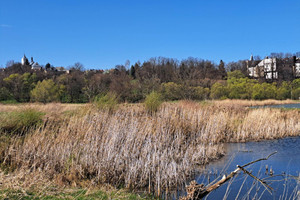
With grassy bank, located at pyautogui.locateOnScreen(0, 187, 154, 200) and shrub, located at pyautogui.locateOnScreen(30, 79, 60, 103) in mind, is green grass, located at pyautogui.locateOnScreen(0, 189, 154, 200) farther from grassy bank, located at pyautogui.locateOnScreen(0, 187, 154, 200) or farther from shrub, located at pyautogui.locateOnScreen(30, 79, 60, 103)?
shrub, located at pyautogui.locateOnScreen(30, 79, 60, 103)

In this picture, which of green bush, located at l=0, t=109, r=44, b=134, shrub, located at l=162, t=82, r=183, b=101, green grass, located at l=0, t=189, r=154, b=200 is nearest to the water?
green grass, located at l=0, t=189, r=154, b=200

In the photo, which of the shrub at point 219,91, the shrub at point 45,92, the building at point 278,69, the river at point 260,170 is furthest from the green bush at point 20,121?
the building at point 278,69

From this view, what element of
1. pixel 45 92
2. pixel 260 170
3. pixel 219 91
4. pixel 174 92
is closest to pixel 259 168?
pixel 260 170

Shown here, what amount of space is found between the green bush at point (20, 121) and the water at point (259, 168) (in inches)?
220

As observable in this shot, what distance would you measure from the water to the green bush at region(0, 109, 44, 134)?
5595 mm

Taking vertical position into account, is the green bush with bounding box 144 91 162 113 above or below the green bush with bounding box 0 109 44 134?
above

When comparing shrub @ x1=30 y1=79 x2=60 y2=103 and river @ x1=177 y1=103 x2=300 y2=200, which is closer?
river @ x1=177 y1=103 x2=300 y2=200

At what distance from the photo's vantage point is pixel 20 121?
8.59 m

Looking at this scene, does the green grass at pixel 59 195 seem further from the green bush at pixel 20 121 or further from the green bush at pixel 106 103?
the green bush at pixel 106 103

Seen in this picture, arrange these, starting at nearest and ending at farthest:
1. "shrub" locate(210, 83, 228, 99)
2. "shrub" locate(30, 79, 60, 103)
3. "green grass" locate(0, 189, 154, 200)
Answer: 1. "green grass" locate(0, 189, 154, 200)
2. "shrub" locate(30, 79, 60, 103)
3. "shrub" locate(210, 83, 228, 99)

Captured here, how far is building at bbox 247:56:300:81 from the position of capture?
54.7 m

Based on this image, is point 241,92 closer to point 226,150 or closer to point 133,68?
point 133,68

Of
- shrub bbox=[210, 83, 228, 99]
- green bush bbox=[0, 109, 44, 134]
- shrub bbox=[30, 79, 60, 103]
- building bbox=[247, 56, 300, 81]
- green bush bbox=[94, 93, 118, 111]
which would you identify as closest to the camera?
green bush bbox=[0, 109, 44, 134]

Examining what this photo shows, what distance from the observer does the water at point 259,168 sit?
16.6 ft
